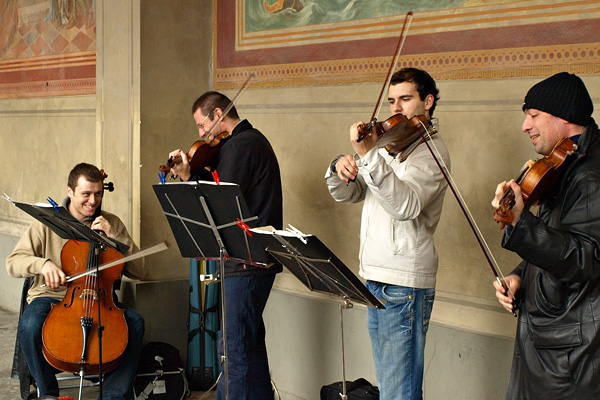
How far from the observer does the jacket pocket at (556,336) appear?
2.03 m

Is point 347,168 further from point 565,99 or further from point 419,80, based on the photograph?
point 565,99

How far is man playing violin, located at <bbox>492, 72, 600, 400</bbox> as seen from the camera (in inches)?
78.5

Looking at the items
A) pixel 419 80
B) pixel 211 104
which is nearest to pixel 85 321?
pixel 211 104

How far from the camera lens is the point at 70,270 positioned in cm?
378

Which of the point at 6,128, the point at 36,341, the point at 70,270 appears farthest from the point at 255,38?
the point at 6,128

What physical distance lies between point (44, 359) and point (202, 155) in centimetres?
135

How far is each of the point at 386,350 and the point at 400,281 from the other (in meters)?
0.27

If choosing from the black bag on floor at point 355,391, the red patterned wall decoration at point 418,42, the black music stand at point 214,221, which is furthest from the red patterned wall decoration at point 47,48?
the black bag on floor at point 355,391

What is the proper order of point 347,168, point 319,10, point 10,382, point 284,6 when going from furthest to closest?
1. point 10,382
2. point 284,6
3. point 319,10
4. point 347,168

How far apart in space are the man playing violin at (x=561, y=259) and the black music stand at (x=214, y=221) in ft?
3.44

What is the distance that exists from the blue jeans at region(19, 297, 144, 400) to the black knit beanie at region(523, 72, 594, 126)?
8.45ft

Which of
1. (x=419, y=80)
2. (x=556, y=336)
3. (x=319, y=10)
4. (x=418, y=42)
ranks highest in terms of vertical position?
(x=319, y=10)

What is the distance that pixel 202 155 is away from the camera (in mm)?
3604

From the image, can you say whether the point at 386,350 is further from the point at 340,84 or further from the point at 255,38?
the point at 255,38
